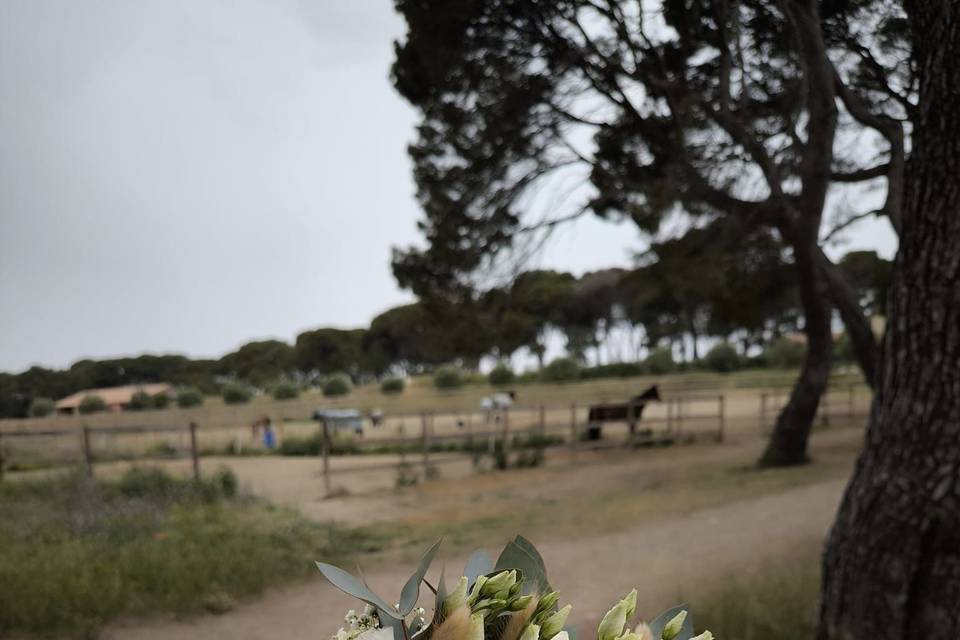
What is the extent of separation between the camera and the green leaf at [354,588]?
1.63ft

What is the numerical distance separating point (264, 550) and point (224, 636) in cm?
130

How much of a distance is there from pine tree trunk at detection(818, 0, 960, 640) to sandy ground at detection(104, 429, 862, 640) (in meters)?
1.54

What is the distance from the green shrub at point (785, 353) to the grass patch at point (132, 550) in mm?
19356

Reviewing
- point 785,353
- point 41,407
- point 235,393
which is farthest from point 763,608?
point 785,353

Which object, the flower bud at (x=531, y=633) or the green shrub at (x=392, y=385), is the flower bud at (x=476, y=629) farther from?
the green shrub at (x=392, y=385)

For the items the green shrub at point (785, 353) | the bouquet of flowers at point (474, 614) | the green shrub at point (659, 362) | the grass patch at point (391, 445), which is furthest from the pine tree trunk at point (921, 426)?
the green shrub at point (785, 353)

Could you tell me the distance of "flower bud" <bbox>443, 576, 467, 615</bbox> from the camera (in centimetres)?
49

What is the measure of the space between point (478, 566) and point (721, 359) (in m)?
23.5

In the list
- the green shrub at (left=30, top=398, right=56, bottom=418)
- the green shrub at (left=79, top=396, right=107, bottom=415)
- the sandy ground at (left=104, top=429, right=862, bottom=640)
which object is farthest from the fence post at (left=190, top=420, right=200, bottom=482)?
the green shrub at (left=30, top=398, right=56, bottom=418)

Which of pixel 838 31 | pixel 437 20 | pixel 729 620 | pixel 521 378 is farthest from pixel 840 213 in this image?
pixel 521 378

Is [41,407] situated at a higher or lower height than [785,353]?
higher

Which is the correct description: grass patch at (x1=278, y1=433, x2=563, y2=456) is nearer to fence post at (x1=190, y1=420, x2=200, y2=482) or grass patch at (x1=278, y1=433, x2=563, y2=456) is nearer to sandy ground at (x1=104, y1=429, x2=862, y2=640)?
sandy ground at (x1=104, y1=429, x2=862, y2=640)

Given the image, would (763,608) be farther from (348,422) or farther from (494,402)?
(494,402)

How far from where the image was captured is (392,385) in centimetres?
1494
